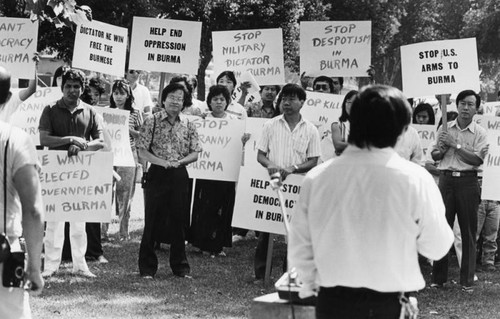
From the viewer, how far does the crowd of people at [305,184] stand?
14.1 feet

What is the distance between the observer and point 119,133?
11.9 metres

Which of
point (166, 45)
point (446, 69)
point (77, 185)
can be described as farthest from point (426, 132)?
point (77, 185)

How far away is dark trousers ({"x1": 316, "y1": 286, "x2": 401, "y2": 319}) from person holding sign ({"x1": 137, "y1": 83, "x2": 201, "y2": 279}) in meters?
5.55

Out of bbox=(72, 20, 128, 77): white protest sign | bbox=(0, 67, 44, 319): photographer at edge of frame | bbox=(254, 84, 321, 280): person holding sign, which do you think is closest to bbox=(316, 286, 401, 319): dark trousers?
bbox=(0, 67, 44, 319): photographer at edge of frame

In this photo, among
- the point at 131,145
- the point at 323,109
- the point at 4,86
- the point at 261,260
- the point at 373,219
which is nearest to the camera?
the point at 373,219

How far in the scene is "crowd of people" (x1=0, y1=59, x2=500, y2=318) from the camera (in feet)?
14.1

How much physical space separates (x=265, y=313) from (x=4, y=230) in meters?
1.36

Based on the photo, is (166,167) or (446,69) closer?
(166,167)

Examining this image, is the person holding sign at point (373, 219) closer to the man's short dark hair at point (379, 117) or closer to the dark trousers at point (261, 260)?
the man's short dark hair at point (379, 117)

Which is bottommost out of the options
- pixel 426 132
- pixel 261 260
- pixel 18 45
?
pixel 261 260

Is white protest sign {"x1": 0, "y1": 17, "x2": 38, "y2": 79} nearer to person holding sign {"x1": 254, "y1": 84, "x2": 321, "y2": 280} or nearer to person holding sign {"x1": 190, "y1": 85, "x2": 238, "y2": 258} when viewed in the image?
person holding sign {"x1": 190, "y1": 85, "x2": 238, "y2": 258}

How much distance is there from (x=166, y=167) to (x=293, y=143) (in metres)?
1.32

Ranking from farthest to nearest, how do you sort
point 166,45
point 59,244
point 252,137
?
point 166,45, point 252,137, point 59,244

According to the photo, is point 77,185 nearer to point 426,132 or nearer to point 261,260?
point 261,260
